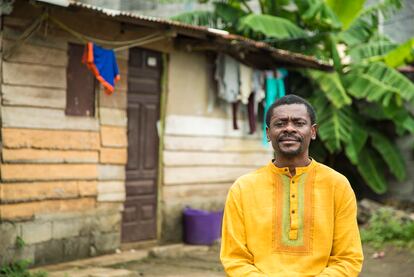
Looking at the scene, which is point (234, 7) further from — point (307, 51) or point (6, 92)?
point (6, 92)

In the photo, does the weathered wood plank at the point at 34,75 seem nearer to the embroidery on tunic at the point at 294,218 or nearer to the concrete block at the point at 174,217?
the concrete block at the point at 174,217

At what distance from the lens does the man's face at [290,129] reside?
3.29 metres

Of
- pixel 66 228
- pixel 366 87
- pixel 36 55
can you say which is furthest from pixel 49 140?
pixel 366 87

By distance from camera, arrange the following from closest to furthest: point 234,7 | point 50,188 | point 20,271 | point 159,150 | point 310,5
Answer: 1. point 20,271
2. point 50,188
3. point 159,150
4. point 310,5
5. point 234,7

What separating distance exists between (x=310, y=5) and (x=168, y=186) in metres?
4.31

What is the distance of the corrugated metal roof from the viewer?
7.59 meters

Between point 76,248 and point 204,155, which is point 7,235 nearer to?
point 76,248

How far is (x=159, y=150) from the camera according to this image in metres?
9.91

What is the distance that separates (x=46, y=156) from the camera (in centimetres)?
806

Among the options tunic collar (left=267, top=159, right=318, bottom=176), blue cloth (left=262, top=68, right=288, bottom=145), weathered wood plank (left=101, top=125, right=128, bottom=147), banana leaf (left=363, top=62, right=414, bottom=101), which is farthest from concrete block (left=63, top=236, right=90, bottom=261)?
banana leaf (left=363, top=62, right=414, bottom=101)

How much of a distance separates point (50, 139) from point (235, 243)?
522 centimetres

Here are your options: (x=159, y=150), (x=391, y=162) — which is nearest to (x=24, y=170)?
(x=159, y=150)

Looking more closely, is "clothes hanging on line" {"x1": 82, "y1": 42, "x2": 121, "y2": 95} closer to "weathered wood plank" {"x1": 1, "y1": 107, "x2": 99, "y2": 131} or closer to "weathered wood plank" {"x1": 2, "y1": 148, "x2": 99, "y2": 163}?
"weathered wood plank" {"x1": 1, "y1": 107, "x2": 99, "y2": 131}

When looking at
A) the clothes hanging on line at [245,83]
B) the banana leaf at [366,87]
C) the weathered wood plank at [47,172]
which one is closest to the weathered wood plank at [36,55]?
the weathered wood plank at [47,172]
